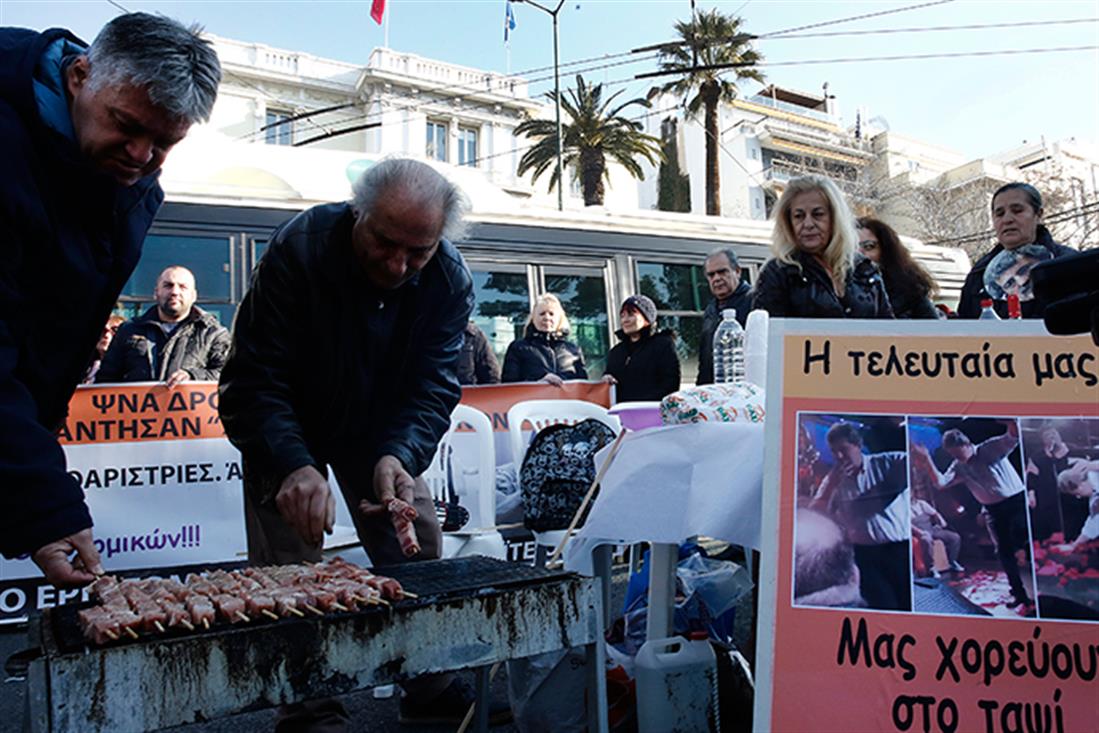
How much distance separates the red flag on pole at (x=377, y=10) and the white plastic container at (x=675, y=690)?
23.1 m

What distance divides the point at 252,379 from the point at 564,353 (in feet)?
13.8

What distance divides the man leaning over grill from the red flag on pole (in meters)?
22.0

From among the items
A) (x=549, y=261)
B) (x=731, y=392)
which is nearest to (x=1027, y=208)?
(x=731, y=392)

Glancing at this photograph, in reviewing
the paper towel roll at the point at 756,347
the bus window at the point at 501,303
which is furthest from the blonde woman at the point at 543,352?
the paper towel roll at the point at 756,347

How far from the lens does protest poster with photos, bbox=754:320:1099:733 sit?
1.51m

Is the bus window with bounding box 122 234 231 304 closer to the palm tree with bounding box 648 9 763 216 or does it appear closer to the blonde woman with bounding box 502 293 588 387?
the blonde woman with bounding box 502 293 588 387

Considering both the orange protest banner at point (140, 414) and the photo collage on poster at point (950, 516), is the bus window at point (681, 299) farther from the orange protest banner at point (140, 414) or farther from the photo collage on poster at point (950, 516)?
the photo collage on poster at point (950, 516)

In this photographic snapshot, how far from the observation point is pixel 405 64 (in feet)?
98.6

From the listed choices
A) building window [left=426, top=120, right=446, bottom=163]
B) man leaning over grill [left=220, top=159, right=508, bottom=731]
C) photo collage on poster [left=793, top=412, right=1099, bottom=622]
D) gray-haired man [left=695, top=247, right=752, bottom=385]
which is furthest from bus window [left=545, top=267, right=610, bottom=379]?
building window [left=426, top=120, right=446, bottom=163]

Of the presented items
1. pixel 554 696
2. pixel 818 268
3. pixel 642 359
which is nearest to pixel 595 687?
pixel 554 696

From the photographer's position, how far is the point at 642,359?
637cm

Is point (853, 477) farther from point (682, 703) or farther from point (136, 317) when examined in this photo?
point (136, 317)

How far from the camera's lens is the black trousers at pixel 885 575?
5.19ft

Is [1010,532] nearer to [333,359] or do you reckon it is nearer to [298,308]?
[333,359]
